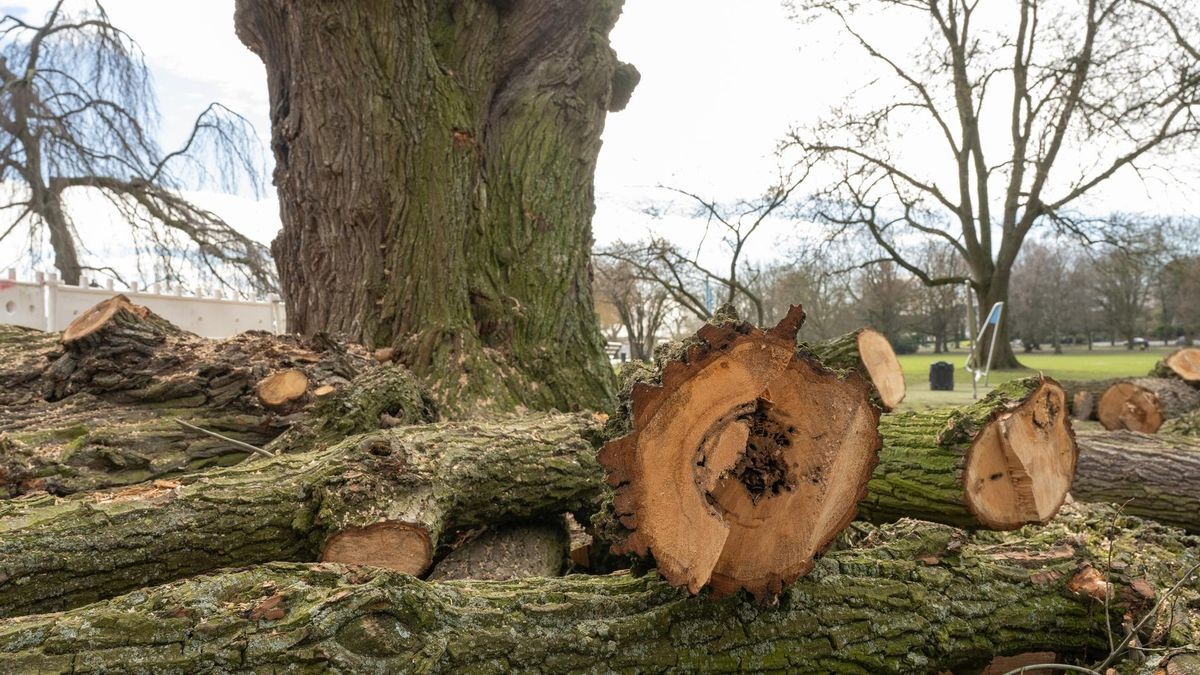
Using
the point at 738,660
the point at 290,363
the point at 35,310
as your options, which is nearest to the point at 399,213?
the point at 290,363

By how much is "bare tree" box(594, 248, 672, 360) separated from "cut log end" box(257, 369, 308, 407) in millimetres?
10117

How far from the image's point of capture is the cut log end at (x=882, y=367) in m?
3.69

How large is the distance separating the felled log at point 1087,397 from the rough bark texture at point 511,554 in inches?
268

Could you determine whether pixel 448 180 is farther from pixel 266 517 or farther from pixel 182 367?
pixel 266 517

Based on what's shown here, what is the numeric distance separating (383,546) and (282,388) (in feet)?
5.65

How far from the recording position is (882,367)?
3.78 meters

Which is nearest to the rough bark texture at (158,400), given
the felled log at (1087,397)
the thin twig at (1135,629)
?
the thin twig at (1135,629)

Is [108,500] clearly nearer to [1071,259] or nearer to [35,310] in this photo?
[35,310]

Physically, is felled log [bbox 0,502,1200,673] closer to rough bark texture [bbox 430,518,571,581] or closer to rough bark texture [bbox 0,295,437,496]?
rough bark texture [bbox 430,518,571,581]

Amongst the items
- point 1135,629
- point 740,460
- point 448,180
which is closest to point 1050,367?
point 448,180

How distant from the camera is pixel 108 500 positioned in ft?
6.56

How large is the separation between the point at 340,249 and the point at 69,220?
29.9 ft

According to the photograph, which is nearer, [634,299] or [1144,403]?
[1144,403]

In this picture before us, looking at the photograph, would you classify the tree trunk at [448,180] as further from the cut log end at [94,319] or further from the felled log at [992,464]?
the felled log at [992,464]
